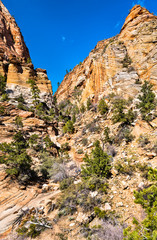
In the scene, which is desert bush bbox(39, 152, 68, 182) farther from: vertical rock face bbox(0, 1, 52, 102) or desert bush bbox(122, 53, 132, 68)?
desert bush bbox(122, 53, 132, 68)

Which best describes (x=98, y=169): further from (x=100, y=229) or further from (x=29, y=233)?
(x=29, y=233)

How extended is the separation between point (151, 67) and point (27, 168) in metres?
25.2

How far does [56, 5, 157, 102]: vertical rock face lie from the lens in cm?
2014

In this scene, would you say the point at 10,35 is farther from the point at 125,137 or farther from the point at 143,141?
the point at 143,141

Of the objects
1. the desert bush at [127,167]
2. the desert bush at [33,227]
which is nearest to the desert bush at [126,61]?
the desert bush at [127,167]

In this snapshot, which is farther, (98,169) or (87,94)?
(87,94)

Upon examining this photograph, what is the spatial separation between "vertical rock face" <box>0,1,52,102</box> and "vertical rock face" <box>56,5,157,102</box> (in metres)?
17.7

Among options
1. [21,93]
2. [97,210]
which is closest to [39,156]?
[97,210]

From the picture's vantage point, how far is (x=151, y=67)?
1930 cm

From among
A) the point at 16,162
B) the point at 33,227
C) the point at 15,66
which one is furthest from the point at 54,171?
the point at 15,66

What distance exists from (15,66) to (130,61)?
1336 inches

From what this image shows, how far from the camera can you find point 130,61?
24922mm

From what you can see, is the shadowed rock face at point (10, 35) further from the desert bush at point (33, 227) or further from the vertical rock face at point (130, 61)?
the desert bush at point (33, 227)

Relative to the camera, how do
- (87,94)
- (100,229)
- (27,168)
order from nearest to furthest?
(100,229), (27,168), (87,94)
